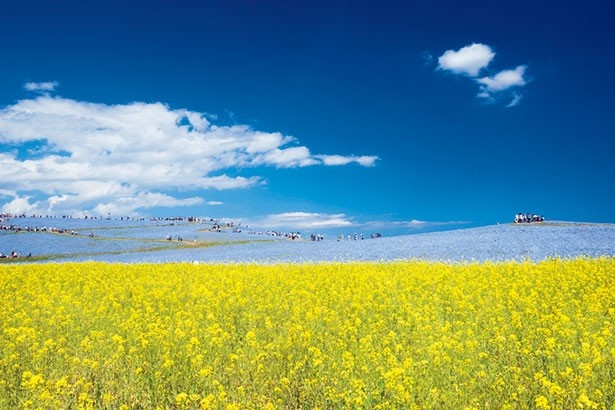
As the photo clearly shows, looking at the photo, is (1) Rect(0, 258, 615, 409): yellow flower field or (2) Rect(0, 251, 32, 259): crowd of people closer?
(1) Rect(0, 258, 615, 409): yellow flower field

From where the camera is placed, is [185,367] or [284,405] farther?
[185,367]

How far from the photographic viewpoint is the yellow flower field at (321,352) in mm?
5836

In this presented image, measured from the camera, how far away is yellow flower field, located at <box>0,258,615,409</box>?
230 inches

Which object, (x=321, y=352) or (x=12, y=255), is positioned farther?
(x=12, y=255)

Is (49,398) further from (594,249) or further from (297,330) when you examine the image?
(594,249)

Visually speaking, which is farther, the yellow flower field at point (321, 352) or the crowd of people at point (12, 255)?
the crowd of people at point (12, 255)

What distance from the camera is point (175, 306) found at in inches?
461

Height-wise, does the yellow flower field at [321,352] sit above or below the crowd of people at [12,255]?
below

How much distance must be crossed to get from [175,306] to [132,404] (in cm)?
532

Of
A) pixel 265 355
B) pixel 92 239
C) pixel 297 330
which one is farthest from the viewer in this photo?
pixel 92 239

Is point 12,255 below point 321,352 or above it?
above

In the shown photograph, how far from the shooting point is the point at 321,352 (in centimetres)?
708

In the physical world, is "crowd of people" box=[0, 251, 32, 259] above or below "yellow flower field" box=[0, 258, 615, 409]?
above

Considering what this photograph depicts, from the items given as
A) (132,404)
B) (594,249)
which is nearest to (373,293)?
(132,404)
